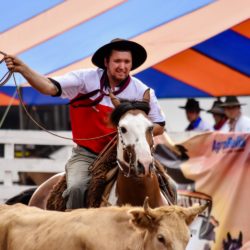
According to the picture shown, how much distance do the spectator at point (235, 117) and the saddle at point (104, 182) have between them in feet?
12.5

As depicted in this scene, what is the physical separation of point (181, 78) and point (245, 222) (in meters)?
4.45

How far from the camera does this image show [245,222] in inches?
369

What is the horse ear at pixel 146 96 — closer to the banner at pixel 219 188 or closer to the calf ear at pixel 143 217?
the calf ear at pixel 143 217

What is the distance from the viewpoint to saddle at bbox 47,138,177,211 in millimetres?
7285

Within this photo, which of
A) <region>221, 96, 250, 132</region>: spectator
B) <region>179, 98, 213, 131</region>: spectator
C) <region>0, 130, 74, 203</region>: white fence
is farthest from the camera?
<region>179, 98, 213, 131</region>: spectator

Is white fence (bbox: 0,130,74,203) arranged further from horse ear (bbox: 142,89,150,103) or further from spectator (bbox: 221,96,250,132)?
horse ear (bbox: 142,89,150,103)

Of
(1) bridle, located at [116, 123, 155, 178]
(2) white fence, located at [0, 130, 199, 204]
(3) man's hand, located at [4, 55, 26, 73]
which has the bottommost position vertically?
(2) white fence, located at [0, 130, 199, 204]

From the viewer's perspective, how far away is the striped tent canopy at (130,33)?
11.9m

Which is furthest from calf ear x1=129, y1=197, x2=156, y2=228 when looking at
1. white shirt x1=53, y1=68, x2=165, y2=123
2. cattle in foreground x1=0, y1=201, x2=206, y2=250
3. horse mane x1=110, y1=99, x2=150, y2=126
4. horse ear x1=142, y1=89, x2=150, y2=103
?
white shirt x1=53, y1=68, x2=165, y2=123

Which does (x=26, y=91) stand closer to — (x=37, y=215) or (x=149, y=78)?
(x=149, y=78)

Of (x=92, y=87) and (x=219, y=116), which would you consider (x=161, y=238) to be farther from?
(x=219, y=116)

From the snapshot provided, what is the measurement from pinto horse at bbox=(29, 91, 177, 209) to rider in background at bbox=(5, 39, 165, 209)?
0.26 meters

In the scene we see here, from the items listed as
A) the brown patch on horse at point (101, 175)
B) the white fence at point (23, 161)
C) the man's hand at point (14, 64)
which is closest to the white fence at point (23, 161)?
the white fence at point (23, 161)

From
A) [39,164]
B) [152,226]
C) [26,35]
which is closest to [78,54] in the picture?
[26,35]
